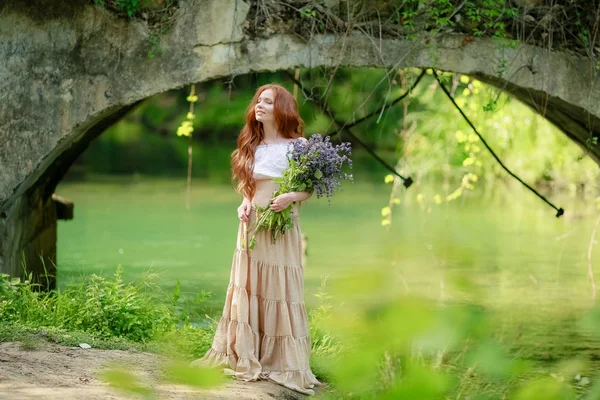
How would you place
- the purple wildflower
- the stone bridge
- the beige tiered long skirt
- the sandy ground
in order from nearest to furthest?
the sandy ground, the purple wildflower, the beige tiered long skirt, the stone bridge

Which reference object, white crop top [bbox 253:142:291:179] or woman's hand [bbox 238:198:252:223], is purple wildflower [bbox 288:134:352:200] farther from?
woman's hand [bbox 238:198:252:223]

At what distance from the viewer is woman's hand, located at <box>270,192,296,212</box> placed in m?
4.89

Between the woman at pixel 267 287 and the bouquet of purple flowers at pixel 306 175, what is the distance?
0.25 ft

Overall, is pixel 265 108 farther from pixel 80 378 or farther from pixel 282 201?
pixel 80 378

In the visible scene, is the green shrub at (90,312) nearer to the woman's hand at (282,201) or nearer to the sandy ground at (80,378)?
the sandy ground at (80,378)

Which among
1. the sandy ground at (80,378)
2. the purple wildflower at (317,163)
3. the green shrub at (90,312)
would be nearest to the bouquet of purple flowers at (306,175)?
the purple wildflower at (317,163)

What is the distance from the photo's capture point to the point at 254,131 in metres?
5.16

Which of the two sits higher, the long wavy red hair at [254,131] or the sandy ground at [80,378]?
the long wavy red hair at [254,131]

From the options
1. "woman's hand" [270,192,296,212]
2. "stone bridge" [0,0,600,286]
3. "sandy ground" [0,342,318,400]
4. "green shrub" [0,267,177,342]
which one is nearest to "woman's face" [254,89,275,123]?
"woman's hand" [270,192,296,212]

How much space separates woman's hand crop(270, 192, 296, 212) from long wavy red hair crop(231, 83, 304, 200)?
0.76 feet

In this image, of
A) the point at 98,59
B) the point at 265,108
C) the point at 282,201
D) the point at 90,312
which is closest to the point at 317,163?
the point at 282,201

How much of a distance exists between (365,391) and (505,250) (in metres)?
10.3

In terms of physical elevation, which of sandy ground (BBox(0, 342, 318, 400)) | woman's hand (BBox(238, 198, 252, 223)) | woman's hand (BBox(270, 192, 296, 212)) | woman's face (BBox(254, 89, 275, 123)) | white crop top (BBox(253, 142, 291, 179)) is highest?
woman's face (BBox(254, 89, 275, 123))

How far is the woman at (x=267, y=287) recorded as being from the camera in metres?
5.00
